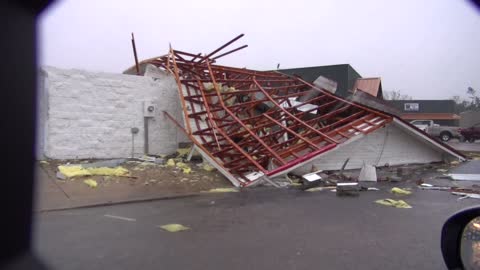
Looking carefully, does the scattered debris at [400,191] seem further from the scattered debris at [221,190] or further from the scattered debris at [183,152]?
the scattered debris at [183,152]

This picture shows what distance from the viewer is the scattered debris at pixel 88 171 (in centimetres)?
1091

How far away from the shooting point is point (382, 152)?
16.5 metres

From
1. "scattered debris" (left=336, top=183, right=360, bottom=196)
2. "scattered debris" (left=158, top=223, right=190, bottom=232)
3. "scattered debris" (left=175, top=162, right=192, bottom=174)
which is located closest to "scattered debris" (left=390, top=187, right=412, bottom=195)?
"scattered debris" (left=336, top=183, right=360, bottom=196)

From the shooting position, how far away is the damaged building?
504 inches

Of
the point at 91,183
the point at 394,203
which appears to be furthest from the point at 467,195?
the point at 91,183

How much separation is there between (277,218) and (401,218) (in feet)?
7.30

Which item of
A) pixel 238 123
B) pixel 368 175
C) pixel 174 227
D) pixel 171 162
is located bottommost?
pixel 174 227

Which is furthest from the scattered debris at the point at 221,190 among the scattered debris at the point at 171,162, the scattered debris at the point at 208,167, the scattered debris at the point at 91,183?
the scattered debris at the point at 91,183

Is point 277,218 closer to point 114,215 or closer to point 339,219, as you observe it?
point 339,219

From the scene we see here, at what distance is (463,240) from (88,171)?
10253mm

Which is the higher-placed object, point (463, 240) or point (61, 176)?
point (463, 240)

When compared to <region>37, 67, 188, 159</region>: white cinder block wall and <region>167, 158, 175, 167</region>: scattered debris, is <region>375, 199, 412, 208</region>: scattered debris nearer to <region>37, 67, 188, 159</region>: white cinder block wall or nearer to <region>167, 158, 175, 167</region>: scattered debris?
<region>167, 158, 175, 167</region>: scattered debris

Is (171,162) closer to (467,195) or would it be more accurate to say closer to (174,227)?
(174,227)

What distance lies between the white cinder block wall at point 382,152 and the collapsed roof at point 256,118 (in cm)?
80
